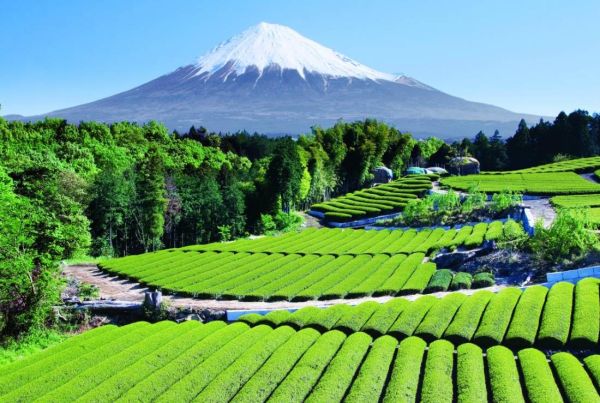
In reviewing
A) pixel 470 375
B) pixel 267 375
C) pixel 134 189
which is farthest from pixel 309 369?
pixel 134 189

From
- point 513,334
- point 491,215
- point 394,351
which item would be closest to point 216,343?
point 394,351

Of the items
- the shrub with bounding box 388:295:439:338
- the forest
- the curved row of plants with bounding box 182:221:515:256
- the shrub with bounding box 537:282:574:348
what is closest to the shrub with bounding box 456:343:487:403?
the shrub with bounding box 388:295:439:338

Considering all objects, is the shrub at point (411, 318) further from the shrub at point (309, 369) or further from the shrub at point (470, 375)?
the shrub at point (470, 375)

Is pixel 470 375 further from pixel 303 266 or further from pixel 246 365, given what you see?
pixel 303 266

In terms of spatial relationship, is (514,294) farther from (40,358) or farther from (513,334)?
(40,358)

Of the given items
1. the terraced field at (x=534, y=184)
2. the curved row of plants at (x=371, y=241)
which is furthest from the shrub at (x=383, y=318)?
the terraced field at (x=534, y=184)

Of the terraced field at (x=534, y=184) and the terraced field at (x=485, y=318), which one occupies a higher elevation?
the terraced field at (x=534, y=184)

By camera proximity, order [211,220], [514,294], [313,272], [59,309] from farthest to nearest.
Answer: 1. [211,220]
2. [313,272]
3. [59,309]
4. [514,294]
